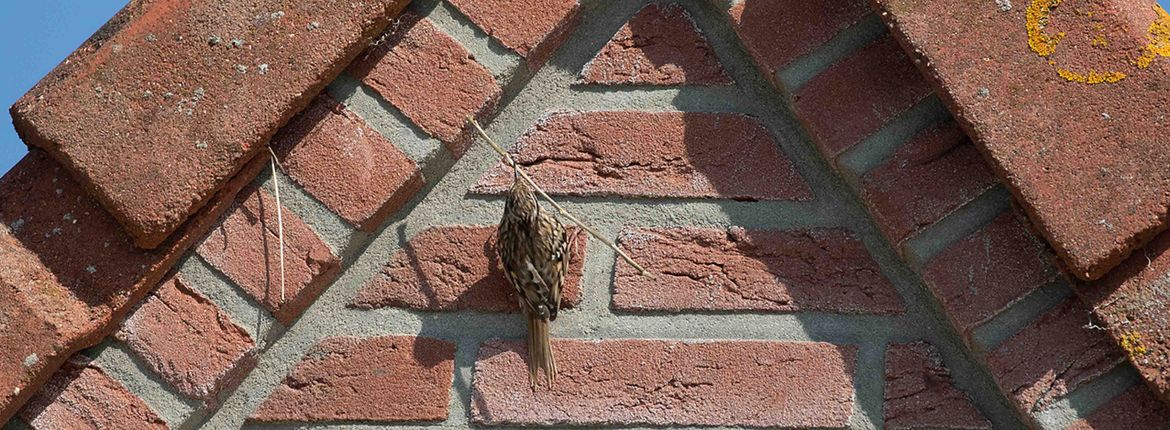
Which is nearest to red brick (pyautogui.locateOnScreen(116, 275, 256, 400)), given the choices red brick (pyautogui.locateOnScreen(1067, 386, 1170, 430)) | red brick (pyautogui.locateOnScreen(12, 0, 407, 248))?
red brick (pyautogui.locateOnScreen(12, 0, 407, 248))

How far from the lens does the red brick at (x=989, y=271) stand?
6.69ft

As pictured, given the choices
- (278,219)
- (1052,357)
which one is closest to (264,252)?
(278,219)

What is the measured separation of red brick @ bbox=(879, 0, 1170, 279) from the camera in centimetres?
193

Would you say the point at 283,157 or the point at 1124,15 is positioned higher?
the point at 1124,15

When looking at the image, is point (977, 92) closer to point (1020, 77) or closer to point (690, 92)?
point (1020, 77)

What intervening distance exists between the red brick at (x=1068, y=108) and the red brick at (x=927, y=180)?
0.34ft

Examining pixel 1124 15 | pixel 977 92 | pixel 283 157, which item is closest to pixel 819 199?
pixel 977 92

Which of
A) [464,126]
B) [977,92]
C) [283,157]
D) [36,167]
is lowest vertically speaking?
[36,167]

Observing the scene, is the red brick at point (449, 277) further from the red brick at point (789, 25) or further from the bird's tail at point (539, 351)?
the red brick at point (789, 25)

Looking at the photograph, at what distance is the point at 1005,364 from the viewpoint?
6.68 feet

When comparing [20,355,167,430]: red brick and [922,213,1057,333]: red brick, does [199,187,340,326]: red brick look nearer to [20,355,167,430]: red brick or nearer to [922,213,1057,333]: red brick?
[20,355,167,430]: red brick

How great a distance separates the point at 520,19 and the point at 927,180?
645 millimetres

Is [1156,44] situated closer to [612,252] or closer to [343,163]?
[612,252]

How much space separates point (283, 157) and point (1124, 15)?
3.91 ft
